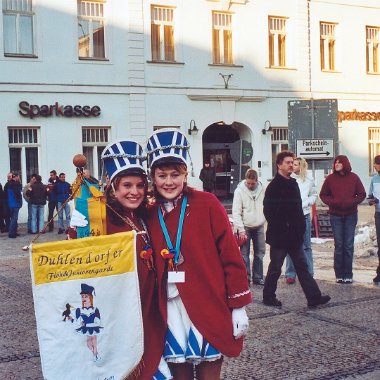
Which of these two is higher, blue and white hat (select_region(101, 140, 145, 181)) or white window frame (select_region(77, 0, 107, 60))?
white window frame (select_region(77, 0, 107, 60))

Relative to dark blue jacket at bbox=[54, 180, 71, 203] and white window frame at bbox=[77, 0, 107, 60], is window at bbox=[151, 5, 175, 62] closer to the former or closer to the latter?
white window frame at bbox=[77, 0, 107, 60]

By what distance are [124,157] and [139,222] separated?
357 millimetres

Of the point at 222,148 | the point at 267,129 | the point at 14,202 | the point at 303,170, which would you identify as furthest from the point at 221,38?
the point at 303,170

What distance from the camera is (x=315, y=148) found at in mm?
14719

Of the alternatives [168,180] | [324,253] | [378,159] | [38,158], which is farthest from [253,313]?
[38,158]

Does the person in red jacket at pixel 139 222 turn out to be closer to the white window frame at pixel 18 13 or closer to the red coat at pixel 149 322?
the red coat at pixel 149 322

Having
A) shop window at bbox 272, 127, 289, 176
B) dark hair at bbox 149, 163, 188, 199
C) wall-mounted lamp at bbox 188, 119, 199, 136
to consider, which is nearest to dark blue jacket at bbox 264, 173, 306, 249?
dark hair at bbox 149, 163, 188, 199

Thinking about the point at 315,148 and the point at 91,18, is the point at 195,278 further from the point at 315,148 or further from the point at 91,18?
the point at 91,18

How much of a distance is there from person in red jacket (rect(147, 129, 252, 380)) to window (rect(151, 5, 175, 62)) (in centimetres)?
2105

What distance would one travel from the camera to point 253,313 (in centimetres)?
816

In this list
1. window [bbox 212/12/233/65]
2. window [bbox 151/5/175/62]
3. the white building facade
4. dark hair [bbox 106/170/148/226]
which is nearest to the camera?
dark hair [bbox 106/170/148/226]

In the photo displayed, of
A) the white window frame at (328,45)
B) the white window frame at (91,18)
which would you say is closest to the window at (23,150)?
the white window frame at (91,18)

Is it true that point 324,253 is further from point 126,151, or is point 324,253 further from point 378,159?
point 126,151

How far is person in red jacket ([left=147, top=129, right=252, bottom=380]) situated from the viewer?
11.9ft
